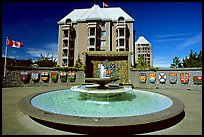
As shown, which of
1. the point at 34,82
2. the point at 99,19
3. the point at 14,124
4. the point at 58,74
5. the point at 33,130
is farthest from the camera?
the point at 99,19

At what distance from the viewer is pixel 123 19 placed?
3847 cm

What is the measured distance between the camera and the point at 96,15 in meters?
38.8

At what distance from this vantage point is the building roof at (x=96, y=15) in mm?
38750

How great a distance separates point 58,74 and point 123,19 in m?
26.8

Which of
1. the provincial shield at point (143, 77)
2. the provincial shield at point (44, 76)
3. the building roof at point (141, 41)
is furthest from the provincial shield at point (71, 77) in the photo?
the building roof at point (141, 41)

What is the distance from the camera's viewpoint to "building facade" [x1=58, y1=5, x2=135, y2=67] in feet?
124

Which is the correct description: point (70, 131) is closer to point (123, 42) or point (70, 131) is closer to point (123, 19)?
point (123, 42)

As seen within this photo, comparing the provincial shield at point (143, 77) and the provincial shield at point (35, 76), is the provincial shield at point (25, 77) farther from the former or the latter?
the provincial shield at point (143, 77)

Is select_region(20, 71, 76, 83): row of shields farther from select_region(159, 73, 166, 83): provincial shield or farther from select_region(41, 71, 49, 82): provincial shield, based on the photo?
select_region(159, 73, 166, 83): provincial shield

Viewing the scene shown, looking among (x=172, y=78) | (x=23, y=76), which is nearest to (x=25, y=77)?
(x=23, y=76)

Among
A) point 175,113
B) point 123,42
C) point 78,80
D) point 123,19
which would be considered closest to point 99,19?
point 123,19

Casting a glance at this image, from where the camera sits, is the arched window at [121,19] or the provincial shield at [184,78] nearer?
the provincial shield at [184,78]

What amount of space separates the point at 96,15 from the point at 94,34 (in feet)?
19.0

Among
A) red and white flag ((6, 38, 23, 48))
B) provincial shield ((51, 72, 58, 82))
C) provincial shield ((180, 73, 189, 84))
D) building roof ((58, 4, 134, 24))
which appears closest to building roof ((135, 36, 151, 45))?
building roof ((58, 4, 134, 24))
